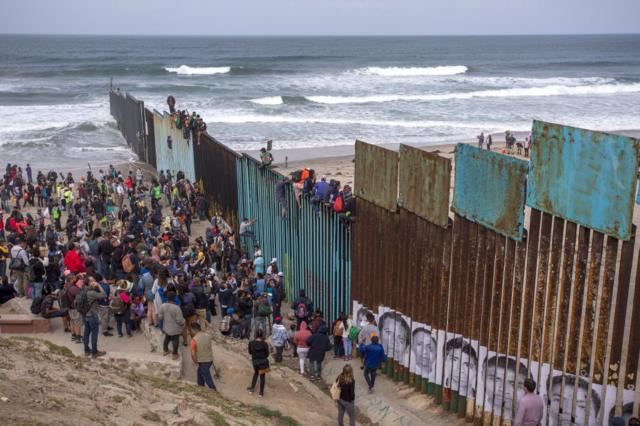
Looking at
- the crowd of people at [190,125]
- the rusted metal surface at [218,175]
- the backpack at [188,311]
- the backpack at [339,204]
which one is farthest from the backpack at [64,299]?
the crowd of people at [190,125]

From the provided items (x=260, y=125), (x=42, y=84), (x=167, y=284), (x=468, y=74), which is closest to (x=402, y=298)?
(x=167, y=284)

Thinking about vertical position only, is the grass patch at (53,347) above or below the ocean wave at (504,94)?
above

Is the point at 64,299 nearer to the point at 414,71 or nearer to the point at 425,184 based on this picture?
the point at 425,184

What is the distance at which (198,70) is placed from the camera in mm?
91438

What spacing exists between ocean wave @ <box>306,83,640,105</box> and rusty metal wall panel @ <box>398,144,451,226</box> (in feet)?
155

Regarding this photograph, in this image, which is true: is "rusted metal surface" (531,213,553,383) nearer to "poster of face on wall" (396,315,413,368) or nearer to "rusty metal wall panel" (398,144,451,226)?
"rusty metal wall panel" (398,144,451,226)

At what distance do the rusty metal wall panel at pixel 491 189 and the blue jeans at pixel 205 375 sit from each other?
399 cm

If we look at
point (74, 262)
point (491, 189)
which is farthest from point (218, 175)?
point (491, 189)

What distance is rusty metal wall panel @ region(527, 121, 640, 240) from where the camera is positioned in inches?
277

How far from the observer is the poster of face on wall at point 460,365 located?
29.8 feet

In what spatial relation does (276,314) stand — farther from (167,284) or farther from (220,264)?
(220,264)

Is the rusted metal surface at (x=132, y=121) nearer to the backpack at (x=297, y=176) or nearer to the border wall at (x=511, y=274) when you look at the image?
the backpack at (x=297, y=176)

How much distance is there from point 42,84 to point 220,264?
60487mm

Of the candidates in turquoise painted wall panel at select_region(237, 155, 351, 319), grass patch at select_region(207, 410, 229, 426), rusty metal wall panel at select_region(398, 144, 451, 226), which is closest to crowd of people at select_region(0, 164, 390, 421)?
turquoise painted wall panel at select_region(237, 155, 351, 319)
